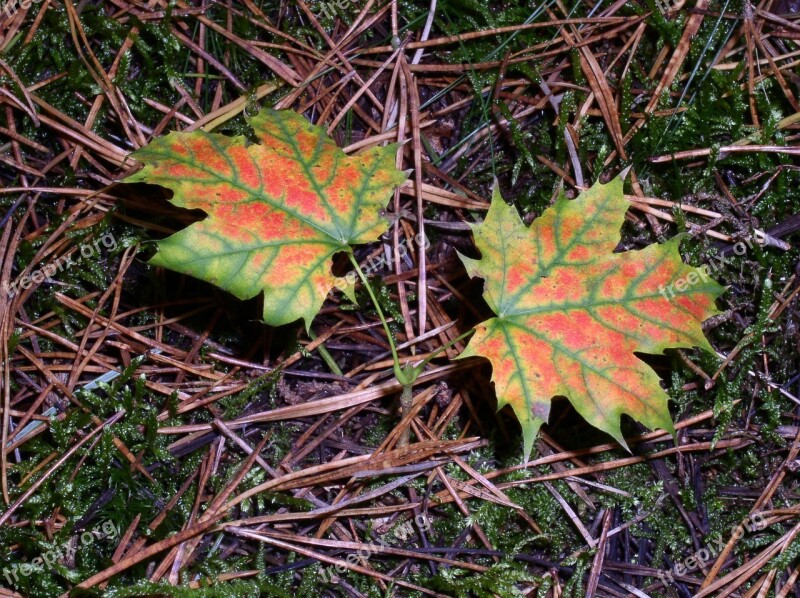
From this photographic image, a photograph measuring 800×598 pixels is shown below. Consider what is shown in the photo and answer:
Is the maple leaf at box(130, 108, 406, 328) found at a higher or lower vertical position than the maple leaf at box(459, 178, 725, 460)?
higher

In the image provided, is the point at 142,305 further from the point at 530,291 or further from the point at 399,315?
the point at 530,291

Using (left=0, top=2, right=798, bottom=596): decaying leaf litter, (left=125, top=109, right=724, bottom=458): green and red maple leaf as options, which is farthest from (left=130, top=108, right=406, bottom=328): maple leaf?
(left=0, top=2, right=798, bottom=596): decaying leaf litter

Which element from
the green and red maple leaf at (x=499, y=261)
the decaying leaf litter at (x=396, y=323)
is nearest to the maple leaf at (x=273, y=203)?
the green and red maple leaf at (x=499, y=261)

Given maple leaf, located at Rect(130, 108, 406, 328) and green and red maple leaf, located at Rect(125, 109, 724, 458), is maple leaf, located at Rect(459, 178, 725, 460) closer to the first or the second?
green and red maple leaf, located at Rect(125, 109, 724, 458)

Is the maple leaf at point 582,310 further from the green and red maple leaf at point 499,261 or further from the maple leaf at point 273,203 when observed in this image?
the maple leaf at point 273,203

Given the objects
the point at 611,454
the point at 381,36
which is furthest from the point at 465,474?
the point at 381,36

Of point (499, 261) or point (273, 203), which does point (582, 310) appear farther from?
point (273, 203)
